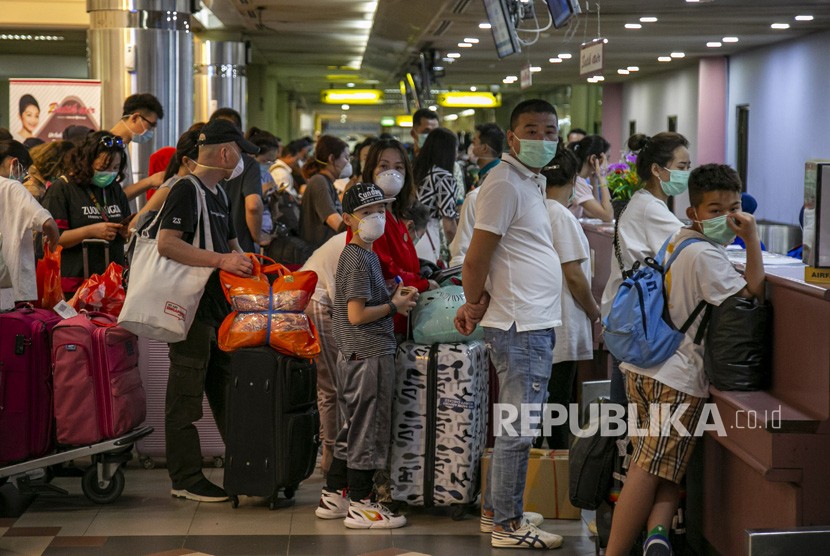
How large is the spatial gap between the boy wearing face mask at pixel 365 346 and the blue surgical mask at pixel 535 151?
692 millimetres

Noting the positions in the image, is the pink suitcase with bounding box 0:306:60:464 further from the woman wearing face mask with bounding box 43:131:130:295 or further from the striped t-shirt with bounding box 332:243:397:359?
the striped t-shirt with bounding box 332:243:397:359

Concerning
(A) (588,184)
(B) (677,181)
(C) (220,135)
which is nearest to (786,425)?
(B) (677,181)

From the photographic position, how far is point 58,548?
448cm

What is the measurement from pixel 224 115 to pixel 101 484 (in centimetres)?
281

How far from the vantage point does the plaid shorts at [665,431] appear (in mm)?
3785

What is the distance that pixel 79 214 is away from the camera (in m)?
5.76

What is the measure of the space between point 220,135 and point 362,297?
104cm

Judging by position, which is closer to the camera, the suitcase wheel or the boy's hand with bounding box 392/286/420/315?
the boy's hand with bounding box 392/286/420/315

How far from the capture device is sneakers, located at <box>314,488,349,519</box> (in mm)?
4863

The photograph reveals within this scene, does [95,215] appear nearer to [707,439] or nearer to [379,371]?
[379,371]

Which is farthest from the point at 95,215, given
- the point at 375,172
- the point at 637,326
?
the point at 637,326

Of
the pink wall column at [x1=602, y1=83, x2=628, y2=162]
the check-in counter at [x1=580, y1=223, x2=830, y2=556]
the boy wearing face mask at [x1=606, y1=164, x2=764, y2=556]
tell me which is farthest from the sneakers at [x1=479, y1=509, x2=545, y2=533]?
the pink wall column at [x1=602, y1=83, x2=628, y2=162]

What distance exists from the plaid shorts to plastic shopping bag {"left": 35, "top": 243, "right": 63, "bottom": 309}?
2.78 m

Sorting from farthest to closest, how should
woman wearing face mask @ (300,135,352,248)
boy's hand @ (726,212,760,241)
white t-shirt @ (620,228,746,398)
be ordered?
woman wearing face mask @ (300,135,352,248), white t-shirt @ (620,228,746,398), boy's hand @ (726,212,760,241)
